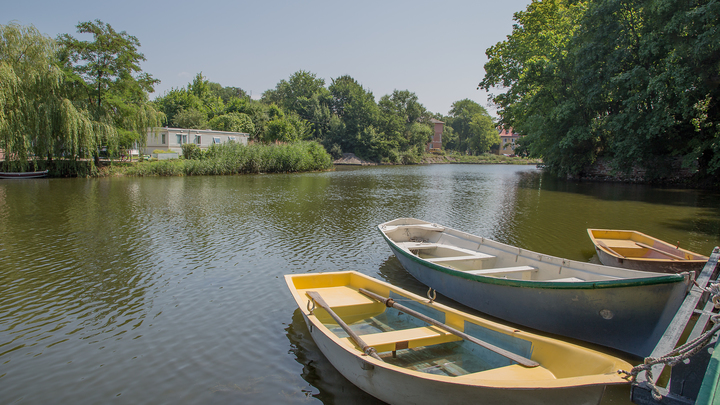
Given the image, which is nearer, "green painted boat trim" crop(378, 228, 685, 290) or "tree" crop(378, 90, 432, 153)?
"green painted boat trim" crop(378, 228, 685, 290)

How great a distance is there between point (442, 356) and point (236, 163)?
115 feet

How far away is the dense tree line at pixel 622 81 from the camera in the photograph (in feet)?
71.9

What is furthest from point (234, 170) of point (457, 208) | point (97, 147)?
point (457, 208)

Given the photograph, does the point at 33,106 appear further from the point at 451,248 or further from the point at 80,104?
the point at 451,248

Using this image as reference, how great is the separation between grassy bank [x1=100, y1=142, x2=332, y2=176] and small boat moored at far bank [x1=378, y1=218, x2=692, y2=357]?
30365mm

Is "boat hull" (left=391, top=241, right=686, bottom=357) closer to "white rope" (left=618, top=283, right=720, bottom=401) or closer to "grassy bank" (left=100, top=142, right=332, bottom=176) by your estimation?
"white rope" (left=618, top=283, right=720, bottom=401)

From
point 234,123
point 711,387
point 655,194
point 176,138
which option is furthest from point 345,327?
point 234,123

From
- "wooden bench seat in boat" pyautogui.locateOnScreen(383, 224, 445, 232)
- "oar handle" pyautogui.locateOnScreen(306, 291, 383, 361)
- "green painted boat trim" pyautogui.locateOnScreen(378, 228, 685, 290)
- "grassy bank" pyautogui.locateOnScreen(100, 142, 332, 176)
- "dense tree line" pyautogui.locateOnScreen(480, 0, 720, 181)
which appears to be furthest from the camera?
"grassy bank" pyautogui.locateOnScreen(100, 142, 332, 176)

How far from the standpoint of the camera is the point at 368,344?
487 cm

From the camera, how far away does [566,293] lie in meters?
5.71

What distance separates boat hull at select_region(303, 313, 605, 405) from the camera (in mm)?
3438

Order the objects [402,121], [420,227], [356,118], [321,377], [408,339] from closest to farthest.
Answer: [408,339]
[321,377]
[420,227]
[356,118]
[402,121]

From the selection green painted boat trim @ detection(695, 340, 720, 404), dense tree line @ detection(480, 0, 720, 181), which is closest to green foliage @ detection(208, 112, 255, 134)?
dense tree line @ detection(480, 0, 720, 181)

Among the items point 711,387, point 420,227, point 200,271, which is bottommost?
point 200,271
